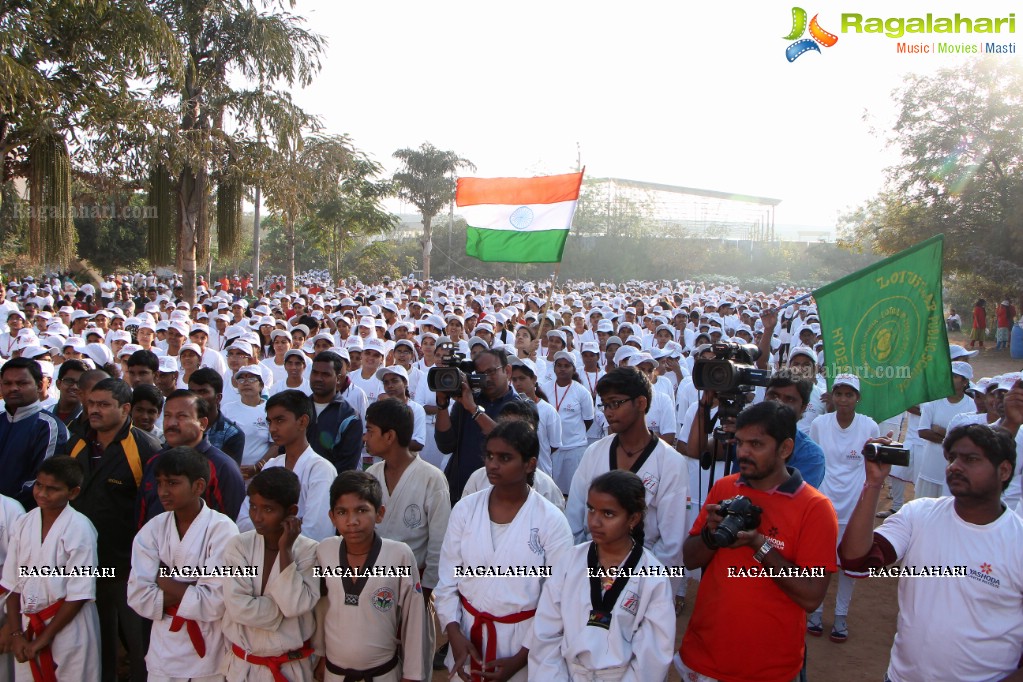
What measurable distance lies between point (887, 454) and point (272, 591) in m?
2.39

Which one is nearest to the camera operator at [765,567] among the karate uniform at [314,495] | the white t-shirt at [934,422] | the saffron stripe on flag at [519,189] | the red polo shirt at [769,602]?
the red polo shirt at [769,602]

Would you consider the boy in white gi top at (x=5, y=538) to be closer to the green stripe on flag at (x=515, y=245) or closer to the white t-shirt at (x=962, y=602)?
the white t-shirt at (x=962, y=602)

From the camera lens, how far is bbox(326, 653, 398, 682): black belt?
333cm

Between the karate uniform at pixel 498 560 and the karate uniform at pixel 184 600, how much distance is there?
0.98 meters

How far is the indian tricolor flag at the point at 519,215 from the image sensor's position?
306 inches

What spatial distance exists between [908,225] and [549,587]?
871 inches

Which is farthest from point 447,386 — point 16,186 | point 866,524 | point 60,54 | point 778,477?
point 16,186

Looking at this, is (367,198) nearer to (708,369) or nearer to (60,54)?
(60,54)

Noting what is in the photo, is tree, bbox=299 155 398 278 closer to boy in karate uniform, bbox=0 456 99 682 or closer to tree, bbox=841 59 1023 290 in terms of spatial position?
tree, bbox=841 59 1023 290

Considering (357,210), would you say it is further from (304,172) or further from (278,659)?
(278,659)

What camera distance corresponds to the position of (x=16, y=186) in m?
9.60

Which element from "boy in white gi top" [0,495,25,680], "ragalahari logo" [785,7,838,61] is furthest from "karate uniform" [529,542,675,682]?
"ragalahari logo" [785,7,838,61]

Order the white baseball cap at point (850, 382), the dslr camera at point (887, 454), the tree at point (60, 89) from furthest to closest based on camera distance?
1. the tree at point (60, 89)
2. the white baseball cap at point (850, 382)
3. the dslr camera at point (887, 454)

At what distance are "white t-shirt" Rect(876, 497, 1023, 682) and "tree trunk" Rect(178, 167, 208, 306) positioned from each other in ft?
41.8
